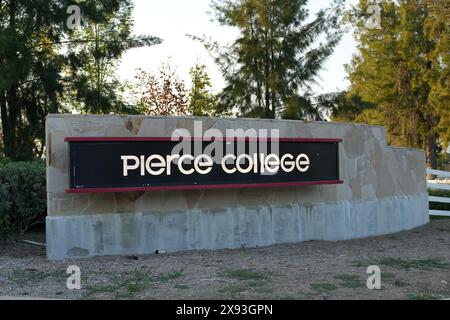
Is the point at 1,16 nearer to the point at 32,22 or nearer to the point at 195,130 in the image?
the point at 32,22

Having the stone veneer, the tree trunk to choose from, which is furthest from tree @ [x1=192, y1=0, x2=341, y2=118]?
the tree trunk

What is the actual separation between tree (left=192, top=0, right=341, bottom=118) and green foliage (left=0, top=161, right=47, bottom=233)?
30.9 feet

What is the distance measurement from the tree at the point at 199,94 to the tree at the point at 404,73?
9959 mm

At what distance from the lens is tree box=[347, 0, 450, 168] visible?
99.3 feet

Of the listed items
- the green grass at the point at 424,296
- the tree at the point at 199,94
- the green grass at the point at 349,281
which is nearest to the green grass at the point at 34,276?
the green grass at the point at 349,281

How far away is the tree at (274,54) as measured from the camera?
17.7 m

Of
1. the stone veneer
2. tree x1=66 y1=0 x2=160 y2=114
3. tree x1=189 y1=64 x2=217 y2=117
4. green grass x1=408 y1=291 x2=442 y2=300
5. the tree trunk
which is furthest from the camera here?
the tree trunk

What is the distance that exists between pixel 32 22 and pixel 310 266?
11761 millimetres

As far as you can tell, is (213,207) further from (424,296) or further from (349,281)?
(424,296)

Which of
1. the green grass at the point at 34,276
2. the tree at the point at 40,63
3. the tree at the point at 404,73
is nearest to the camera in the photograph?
the green grass at the point at 34,276

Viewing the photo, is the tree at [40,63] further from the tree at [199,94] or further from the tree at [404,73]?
the tree at [404,73]

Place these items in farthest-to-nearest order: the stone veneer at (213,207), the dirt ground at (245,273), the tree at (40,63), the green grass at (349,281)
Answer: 1. the tree at (40,63)
2. the stone veneer at (213,207)
3. the green grass at (349,281)
4. the dirt ground at (245,273)

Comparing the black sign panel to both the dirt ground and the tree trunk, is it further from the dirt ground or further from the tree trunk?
the tree trunk
